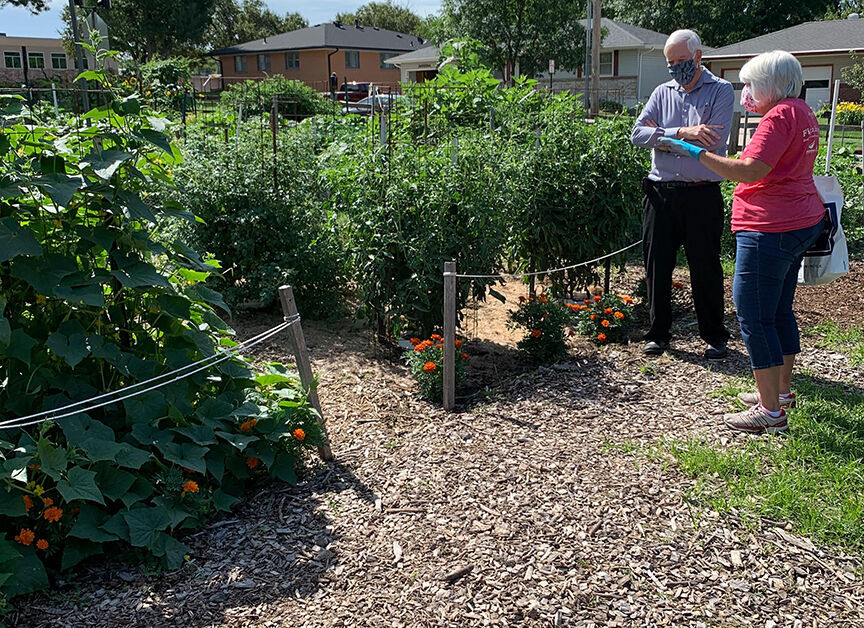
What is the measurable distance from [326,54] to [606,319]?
50.3 m

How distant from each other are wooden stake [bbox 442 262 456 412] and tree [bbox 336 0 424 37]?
230ft

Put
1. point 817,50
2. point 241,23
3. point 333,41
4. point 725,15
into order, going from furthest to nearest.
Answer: point 241,23, point 333,41, point 725,15, point 817,50

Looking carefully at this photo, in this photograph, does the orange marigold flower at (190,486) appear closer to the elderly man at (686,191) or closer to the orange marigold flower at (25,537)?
the orange marigold flower at (25,537)

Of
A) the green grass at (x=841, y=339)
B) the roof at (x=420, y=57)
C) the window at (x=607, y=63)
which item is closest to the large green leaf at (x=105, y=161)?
the green grass at (x=841, y=339)

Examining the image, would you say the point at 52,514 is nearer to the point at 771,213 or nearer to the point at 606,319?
the point at 771,213

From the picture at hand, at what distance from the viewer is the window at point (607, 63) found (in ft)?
135

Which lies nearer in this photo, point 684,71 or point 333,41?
point 684,71

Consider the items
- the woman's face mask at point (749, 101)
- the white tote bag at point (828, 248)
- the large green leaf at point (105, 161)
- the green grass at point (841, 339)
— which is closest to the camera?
the large green leaf at point (105, 161)

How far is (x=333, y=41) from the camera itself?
5153 cm

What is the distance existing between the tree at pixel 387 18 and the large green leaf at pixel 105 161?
7110 cm

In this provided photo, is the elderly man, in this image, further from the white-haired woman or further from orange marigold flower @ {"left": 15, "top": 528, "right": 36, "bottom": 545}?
orange marigold flower @ {"left": 15, "top": 528, "right": 36, "bottom": 545}

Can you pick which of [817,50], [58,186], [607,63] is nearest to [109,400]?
[58,186]

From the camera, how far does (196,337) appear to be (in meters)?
3.34

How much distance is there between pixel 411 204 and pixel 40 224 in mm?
2379
